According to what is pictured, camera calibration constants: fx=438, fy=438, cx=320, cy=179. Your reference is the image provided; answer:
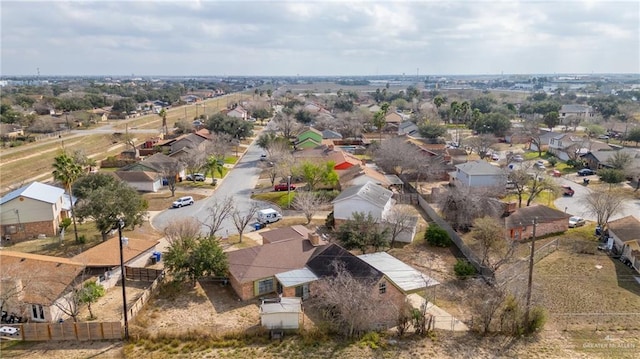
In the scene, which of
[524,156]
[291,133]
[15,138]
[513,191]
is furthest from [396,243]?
[15,138]

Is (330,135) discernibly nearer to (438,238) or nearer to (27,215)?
(438,238)

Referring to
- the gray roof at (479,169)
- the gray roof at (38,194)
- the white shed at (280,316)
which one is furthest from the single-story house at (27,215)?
the gray roof at (479,169)

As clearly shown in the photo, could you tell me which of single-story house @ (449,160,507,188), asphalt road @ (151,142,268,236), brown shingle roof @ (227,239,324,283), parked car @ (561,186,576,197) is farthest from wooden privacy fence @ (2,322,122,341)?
parked car @ (561,186,576,197)

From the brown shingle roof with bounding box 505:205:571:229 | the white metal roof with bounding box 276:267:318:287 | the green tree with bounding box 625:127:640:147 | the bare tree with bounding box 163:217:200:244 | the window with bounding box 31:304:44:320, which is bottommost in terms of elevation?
the window with bounding box 31:304:44:320

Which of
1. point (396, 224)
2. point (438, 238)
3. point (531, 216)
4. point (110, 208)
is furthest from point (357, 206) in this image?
point (110, 208)

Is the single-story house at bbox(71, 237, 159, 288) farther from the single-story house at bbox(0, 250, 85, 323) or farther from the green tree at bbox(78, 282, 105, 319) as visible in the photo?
the green tree at bbox(78, 282, 105, 319)

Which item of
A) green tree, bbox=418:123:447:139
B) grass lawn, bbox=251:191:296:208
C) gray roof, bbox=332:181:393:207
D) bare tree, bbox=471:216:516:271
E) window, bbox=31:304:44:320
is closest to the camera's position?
window, bbox=31:304:44:320
